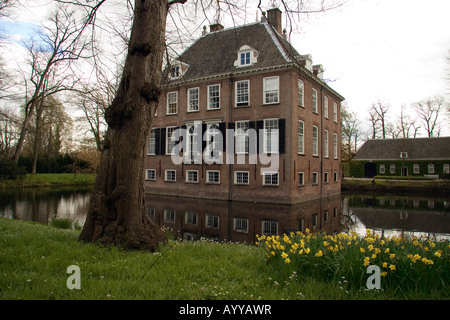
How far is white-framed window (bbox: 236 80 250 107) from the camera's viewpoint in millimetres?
23062

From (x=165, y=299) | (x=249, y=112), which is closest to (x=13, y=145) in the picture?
(x=249, y=112)

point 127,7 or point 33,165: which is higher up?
point 127,7

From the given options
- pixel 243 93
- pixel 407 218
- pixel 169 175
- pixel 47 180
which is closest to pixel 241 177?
pixel 243 93

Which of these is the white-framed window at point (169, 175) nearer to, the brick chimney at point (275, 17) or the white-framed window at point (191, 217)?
the white-framed window at point (191, 217)

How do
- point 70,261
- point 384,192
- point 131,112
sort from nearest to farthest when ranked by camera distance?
point 70,261 → point 131,112 → point 384,192

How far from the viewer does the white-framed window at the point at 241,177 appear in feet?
74.5

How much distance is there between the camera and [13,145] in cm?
4647

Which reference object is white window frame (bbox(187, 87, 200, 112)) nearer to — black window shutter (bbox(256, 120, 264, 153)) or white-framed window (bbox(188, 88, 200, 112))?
white-framed window (bbox(188, 88, 200, 112))

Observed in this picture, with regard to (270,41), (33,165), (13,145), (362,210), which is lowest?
(362,210)

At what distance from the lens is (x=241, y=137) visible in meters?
23.0

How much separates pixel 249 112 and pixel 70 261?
19.0m

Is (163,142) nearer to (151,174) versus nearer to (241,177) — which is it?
(151,174)

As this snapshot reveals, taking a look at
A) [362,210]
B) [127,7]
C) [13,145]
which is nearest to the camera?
[127,7]
